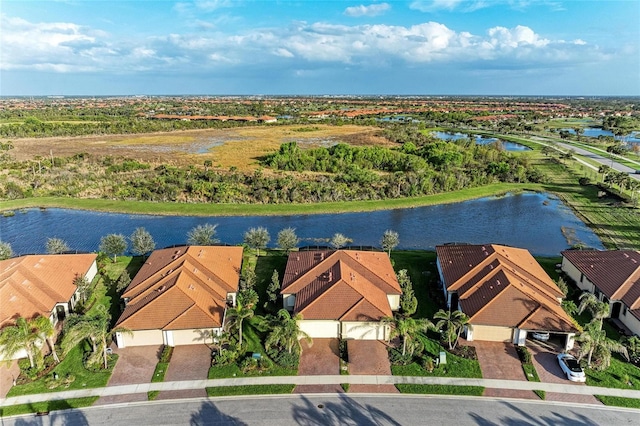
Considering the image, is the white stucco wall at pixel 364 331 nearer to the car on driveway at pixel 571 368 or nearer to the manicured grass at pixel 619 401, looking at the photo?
the car on driveway at pixel 571 368

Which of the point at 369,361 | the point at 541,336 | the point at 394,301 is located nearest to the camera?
the point at 369,361

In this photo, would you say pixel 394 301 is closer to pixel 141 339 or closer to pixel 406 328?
pixel 406 328

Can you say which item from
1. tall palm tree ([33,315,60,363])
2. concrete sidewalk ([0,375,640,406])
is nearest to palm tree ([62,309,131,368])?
tall palm tree ([33,315,60,363])

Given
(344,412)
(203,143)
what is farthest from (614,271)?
(203,143)

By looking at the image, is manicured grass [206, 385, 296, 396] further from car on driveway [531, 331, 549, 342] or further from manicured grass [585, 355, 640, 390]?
manicured grass [585, 355, 640, 390]

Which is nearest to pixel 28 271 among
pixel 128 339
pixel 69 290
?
pixel 69 290

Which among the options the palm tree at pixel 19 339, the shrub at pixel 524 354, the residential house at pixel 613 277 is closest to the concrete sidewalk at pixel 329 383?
the shrub at pixel 524 354
